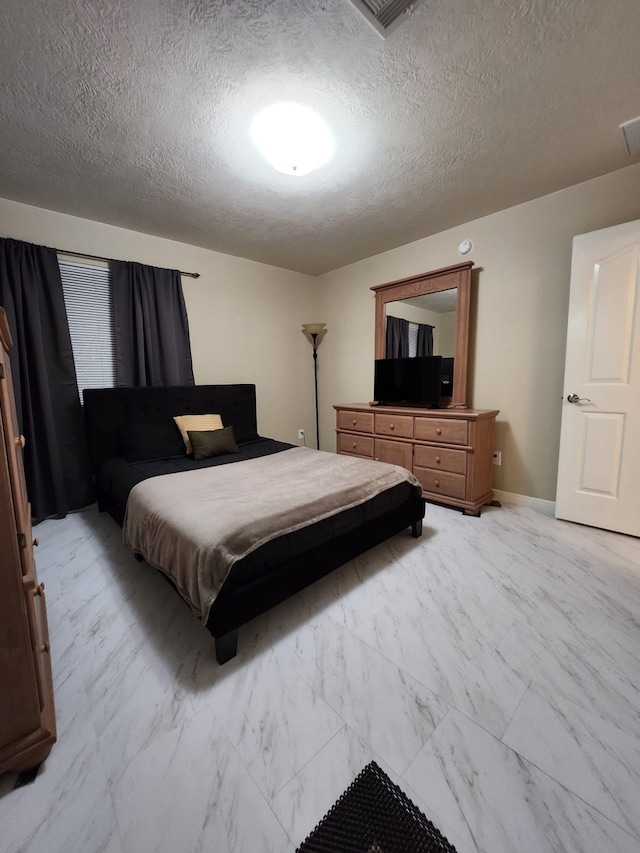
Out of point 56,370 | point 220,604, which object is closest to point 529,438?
point 220,604

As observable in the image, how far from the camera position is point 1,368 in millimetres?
1047

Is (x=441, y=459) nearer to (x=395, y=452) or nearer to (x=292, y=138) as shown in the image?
(x=395, y=452)

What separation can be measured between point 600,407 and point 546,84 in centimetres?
194

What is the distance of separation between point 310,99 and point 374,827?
277cm

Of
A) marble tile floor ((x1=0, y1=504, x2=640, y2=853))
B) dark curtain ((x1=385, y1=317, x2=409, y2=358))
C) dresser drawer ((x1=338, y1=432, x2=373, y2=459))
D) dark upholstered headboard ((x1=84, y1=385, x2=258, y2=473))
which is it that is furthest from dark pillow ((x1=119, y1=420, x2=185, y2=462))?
dark curtain ((x1=385, y1=317, x2=409, y2=358))

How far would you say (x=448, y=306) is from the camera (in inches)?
122

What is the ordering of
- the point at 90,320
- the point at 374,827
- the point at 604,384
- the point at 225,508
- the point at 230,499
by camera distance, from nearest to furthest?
1. the point at 374,827
2. the point at 225,508
3. the point at 230,499
4. the point at 604,384
5. the point at 90,320

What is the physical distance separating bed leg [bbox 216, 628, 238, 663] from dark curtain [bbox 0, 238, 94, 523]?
2.23 m

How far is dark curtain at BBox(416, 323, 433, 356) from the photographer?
10.5 ft

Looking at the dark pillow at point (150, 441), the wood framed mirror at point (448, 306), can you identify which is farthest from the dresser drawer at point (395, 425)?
the dark pillow at point (150, 441)

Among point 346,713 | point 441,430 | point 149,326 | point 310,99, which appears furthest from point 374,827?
point 149,326

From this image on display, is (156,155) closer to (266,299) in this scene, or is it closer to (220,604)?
(266,299)

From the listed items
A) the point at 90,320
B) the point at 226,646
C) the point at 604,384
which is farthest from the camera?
the point at 90,320

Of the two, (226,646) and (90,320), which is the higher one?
(90,320)
